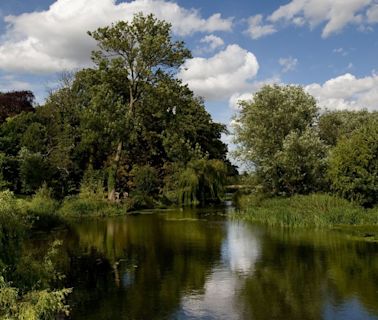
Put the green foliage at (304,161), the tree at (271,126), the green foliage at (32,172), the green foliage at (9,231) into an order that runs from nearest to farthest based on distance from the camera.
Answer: the green foliage at (9,231)
the green foliage at (304,161)
the tree at (271,126)
the green foliage at (32,172)

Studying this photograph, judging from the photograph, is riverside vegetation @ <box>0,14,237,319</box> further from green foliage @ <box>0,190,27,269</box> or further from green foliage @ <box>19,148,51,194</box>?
green foliage @ <box>0,190,27,269</box>

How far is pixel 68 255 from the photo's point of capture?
23781 millimetres

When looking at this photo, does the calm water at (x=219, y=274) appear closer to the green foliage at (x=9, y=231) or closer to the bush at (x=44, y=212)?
the bush at (x=44, y=212)

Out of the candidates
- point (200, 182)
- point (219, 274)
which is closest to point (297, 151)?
point (200, 182)

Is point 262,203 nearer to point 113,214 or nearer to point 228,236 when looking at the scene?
point 228,236

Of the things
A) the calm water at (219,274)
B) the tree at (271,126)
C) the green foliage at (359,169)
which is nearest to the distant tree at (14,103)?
the tree at (271,126)

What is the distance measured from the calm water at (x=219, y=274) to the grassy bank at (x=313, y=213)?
80.8 inches

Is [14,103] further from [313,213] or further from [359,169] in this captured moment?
[359,169]

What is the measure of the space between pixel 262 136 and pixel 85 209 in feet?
51.6

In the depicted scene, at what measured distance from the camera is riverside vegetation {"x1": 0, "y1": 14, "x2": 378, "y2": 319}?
33.1m

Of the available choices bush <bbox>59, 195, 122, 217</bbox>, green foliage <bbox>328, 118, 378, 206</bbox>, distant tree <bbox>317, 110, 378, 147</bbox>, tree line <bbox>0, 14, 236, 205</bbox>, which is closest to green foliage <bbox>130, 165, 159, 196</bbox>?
tree line <bbox>0, 14, 236, 205</bbox>

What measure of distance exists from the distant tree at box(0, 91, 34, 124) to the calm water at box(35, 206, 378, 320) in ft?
120

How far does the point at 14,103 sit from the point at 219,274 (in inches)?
2049

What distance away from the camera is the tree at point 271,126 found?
126 feet
